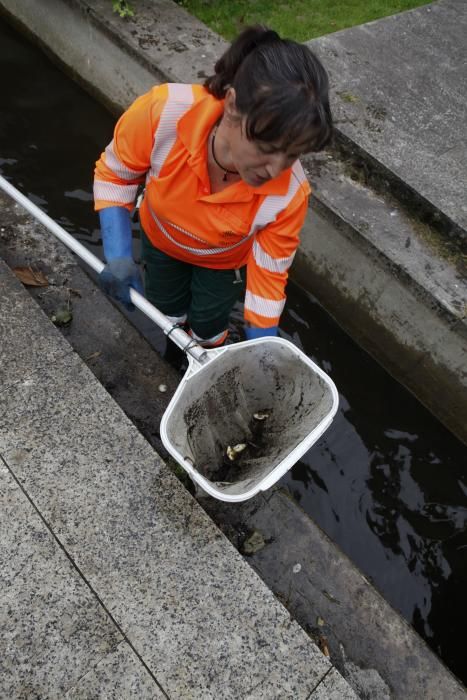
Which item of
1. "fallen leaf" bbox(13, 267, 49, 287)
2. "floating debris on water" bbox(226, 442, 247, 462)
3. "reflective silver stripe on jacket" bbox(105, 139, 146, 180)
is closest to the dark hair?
"reflective silver stripe on jacket" bbox(105, 139, 146, 180)

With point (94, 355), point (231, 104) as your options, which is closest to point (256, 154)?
point (231, 104)

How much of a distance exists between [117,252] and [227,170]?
2.20 feet

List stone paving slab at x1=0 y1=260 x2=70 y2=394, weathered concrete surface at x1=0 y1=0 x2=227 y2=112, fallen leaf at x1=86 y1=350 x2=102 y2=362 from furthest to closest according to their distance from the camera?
1. weathered concrete surface at x1=0 y1=0 x2=227 y2=112
2. fallen leaf at x1=86 y1=350 x2=102 y2=362
3. stone paving slab at x1=0 y1=260 x2=70 y2=394

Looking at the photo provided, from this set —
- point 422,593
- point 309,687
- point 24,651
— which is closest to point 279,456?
point 309,687

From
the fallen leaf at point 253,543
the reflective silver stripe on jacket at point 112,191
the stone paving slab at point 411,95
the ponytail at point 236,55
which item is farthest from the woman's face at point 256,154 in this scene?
the stone paving slab at point 411,95

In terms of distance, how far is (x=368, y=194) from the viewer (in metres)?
3.91

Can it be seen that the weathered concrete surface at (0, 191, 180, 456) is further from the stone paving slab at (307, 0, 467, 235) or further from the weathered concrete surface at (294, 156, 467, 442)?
the stone paving slab at (307, 0, 467, 235)

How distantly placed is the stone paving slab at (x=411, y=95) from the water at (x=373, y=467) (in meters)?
1.19

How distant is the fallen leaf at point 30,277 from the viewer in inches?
124

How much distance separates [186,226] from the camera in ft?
7.79

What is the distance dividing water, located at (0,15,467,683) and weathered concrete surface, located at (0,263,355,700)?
1.13 m

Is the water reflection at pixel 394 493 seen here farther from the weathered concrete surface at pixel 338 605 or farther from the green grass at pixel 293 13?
the green grass at pixel 293 13

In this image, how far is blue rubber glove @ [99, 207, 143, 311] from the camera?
7.95 feet

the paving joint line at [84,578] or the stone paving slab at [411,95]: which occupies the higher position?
the stone paving slab at [411,95]
